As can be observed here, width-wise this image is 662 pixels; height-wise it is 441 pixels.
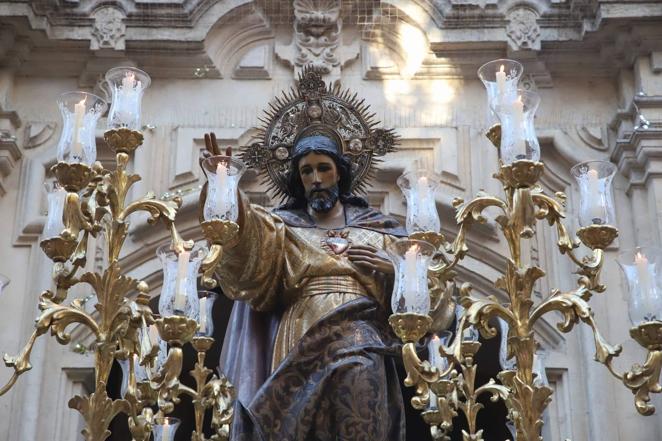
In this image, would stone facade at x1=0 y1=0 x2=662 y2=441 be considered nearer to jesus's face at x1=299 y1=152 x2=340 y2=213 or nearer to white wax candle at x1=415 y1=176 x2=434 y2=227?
jesus's face at x1=299 y1=152 x2=340 y2=213

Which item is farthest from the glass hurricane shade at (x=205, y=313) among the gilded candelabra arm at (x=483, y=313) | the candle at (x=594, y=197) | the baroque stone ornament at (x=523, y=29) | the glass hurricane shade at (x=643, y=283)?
the baroque stone ornament at (x=523, y=29)

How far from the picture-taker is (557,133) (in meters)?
8.73

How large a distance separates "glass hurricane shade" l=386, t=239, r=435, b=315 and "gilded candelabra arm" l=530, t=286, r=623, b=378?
16.3 inches

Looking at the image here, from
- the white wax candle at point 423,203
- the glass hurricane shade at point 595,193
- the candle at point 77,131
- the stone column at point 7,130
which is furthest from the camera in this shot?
the stone column at point 7,130

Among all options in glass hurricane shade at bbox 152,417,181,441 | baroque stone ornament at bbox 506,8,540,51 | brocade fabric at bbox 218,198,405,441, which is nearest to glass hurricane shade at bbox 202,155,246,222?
brocade fabric at bbox 218,198,405,441

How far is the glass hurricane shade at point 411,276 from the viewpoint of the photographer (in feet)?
15.7

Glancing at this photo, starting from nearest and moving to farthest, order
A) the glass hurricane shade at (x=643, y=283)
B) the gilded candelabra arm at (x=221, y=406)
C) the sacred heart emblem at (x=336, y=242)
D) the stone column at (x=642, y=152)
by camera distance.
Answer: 1. the glass hurricane shade at (x=643, y=283)
2. the sacred heart emblem at (x=336, y=242)
3. the gilded candelabra arm at (x=221, y=406)
4. the stone column at (x=642, y=152)

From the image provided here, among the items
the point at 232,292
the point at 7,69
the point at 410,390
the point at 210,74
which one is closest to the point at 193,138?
the point at 210,74

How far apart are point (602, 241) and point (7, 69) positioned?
4.99 meters

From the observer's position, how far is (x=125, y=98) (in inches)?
212

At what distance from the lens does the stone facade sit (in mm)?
8391

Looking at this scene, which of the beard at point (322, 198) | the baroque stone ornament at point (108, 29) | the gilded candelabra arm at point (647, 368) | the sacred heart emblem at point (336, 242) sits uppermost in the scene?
the baroque stone ornament at point (108, 29)

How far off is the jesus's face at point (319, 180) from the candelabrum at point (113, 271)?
83cm

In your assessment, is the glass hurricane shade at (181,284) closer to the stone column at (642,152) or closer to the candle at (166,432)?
the candle at (166,432)
